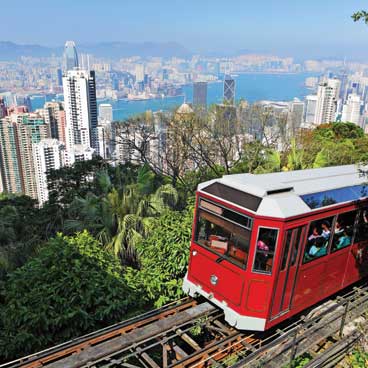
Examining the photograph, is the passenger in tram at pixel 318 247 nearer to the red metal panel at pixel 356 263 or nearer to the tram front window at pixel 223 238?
the red metal panel at pixel 356 263

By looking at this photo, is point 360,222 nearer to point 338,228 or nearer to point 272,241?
point 338,228

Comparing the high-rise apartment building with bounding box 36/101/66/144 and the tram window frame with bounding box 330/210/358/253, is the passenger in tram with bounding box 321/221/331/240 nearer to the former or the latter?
the tram window frame with bounding box 330/210/358/253

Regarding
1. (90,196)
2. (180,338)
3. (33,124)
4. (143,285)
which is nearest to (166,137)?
(90,196)

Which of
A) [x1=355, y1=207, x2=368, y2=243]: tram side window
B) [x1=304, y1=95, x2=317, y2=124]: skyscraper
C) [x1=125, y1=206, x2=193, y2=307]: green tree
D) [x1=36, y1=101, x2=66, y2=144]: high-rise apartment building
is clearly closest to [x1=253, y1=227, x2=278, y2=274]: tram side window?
[x1=125, y1=206, x2=193, y2=307]: green tree

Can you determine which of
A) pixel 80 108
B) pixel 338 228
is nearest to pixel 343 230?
pixel 338 228

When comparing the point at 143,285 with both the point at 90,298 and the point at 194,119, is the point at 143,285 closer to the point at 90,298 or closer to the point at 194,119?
the point at 90,298

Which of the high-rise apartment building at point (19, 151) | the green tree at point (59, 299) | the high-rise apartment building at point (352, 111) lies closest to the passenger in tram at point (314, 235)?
the green tree at point (59, 299)

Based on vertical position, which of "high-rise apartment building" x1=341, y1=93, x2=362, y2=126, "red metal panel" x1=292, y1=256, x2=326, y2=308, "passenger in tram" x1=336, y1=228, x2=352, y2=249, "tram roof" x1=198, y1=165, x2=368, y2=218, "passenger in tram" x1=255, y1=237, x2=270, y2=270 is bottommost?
"high-rise apartment building" x1=341, y1=93, x2=362, y2=126
